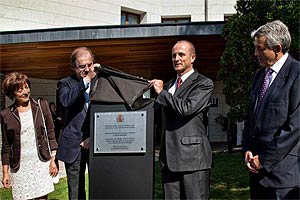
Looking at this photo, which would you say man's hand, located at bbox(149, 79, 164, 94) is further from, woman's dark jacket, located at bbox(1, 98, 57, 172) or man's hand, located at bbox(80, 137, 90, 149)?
woman's dark jacket, located at bbox(1, 98, 57, 172)

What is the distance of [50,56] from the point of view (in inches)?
445

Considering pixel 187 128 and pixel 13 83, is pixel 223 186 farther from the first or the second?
pixel 13 83

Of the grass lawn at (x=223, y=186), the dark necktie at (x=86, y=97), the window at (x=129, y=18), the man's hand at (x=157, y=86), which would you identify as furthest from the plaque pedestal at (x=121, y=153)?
the window at (x=129, y=18)

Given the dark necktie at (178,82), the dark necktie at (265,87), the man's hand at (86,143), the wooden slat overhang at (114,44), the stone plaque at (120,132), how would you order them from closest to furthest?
the dark necktie at (265,87)
the stone plaque at (120,132)
the dark necktie at (178,82)
the man's hand at (86,143)
the wooden slat overhang at (114,44)

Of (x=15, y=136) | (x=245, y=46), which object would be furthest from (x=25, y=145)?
(x=245, y=46)

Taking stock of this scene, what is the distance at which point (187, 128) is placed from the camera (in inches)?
132

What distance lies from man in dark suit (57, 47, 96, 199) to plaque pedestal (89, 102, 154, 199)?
291 millimetres

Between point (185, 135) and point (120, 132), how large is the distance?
1.78ft

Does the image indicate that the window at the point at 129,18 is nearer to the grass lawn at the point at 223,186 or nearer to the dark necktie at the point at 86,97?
the grass lawn at the point at 223,186

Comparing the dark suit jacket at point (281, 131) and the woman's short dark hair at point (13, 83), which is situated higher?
the woman's short dark hair at point (13, 83)

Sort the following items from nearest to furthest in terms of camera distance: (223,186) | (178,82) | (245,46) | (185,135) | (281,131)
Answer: (281,131), (185,135), (178,82), (245,46), (223,186)

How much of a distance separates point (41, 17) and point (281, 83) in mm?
13699

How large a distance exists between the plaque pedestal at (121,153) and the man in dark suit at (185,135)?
15cm

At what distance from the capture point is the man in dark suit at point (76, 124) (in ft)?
12.2
